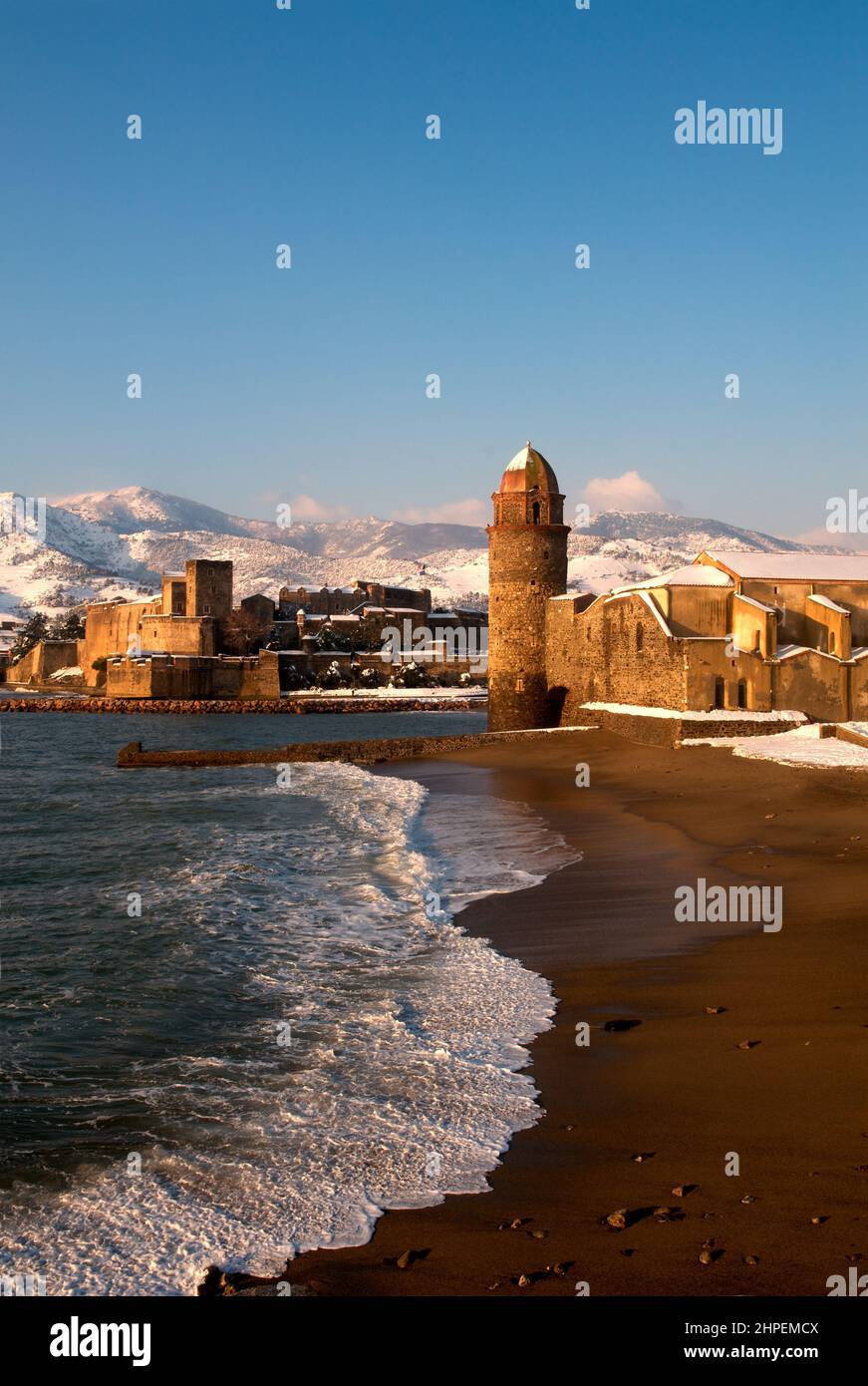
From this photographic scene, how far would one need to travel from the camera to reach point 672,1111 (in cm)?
544

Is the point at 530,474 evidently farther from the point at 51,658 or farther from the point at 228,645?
the point at 51,658

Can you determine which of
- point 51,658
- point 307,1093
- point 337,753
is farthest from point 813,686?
point 51,658

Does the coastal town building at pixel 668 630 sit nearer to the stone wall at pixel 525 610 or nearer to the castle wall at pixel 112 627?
the stone wall at pixel 525 610

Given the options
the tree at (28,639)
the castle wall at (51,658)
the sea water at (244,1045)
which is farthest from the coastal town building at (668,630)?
the tree at (28,639)

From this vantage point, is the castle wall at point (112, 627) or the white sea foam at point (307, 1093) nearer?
the white sea foam at point (307, 1093)

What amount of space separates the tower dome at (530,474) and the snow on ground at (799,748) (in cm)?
1238

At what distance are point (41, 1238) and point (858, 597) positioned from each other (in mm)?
29695

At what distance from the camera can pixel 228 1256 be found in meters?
4.33

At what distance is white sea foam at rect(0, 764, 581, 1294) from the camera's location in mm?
4543

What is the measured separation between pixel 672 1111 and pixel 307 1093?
2023 millimetres

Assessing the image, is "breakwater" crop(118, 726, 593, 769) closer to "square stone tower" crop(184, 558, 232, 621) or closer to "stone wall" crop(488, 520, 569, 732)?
"stone wall" crop(488, 520, 569, 732)

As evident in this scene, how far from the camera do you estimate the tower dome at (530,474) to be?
34438 mm

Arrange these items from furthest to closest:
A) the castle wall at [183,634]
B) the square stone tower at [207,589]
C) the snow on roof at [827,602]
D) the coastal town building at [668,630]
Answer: the square stone tower at [207,589] → the castle wall at [183,634] → the snow on roof at [827,602] → the coastal town building at [668,630]
